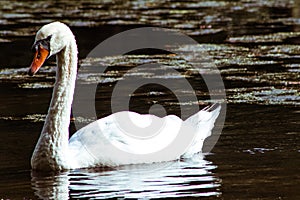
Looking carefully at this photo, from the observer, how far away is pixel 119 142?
8867 mm

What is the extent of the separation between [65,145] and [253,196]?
2.30 m

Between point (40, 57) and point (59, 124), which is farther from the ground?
point (40, 57)

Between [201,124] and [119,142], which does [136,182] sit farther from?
[201,124]

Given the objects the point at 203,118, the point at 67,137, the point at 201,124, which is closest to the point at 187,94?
the point at 203,118

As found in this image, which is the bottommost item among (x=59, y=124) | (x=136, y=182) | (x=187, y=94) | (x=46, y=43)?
(x=136, y=182)

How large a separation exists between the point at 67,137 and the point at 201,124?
5.75ft

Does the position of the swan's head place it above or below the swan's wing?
above

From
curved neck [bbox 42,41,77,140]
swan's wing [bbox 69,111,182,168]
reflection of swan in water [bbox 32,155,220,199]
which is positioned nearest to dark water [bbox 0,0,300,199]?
reflection of swan in water [bbox 32,155,220,199]

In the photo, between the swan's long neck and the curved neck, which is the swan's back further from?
the curved neck

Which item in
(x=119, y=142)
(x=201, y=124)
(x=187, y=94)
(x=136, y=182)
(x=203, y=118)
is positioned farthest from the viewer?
(x=187, y=94)

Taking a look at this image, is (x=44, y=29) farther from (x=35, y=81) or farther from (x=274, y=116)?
(x=35, y=81)

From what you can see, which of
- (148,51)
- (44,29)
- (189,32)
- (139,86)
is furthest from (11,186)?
(189,32)

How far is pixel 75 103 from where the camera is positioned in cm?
1220

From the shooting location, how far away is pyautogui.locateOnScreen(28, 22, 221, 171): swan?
8.77 m
